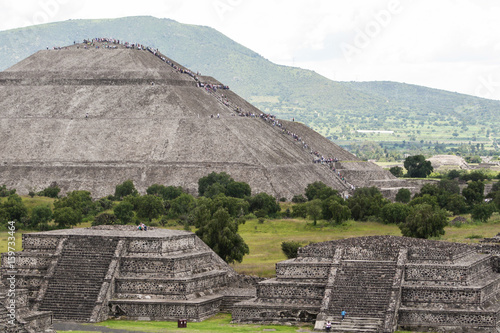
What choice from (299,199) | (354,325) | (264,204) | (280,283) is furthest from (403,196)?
(354,325)

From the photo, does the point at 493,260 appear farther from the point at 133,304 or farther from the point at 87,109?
the point at 87,109

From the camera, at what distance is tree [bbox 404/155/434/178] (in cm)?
16012

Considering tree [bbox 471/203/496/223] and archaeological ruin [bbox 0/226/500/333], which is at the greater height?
tree [bbox 471/203/496/223]

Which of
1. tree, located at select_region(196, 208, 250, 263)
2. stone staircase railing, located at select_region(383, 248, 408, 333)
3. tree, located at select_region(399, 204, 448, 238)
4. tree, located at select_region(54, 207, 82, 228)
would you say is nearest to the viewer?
stone staircase railing, located at select_region(383, 248, 408, 333)

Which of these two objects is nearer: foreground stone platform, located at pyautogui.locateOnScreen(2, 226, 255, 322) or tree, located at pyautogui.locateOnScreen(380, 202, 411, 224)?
foreground stone platform, located at pyautogui.locateOnScreen(2, 226, 255, 322)

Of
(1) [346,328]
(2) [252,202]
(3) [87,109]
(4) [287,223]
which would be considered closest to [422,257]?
(1) [346,328]

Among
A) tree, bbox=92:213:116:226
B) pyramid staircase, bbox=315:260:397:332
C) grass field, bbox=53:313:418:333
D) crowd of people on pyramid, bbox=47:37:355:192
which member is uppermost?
crowd of people on pyramid, bbox=47:37:355:192

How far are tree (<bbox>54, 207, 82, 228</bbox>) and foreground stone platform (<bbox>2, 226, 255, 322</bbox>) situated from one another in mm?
29385

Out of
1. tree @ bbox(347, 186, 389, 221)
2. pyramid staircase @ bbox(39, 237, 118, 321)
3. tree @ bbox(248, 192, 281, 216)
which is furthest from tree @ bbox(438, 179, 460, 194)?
pyramid staircase @ bbox(39, 237, 118, 321)

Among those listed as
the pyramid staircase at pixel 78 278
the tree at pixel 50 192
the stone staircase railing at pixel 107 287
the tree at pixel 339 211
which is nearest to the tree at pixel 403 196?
the tree at pixel 339 211

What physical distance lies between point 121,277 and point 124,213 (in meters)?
38.4

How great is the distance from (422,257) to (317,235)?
34.2 m

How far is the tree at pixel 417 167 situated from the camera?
6304 inches

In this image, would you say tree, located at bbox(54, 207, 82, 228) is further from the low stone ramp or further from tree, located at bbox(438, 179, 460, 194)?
tree, located at bbox(438, 179, 460, 194)
